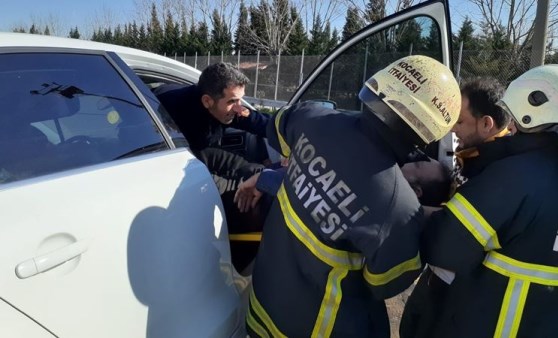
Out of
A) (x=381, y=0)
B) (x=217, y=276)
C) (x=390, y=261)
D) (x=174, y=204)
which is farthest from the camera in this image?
A: (x=381, y=0)

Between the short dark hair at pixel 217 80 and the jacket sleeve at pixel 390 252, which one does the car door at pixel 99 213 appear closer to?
the jacket sleeve at pixel 390 252

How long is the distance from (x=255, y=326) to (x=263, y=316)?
71mm

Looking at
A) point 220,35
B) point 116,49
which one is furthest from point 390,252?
point 220,35

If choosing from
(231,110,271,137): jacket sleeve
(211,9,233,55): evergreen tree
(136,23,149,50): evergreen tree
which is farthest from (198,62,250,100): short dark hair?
(136,23,149,50): evergreen tree

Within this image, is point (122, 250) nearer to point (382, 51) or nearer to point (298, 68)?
point (382, 51)

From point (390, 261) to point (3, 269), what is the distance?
1004mm

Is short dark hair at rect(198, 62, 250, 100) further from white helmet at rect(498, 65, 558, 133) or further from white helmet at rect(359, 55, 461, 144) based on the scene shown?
white helmet at rect(498, 65, 558, 133)

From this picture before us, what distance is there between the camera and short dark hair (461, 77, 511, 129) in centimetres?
219

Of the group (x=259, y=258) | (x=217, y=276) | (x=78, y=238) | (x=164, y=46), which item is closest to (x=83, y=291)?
(x=78, y=238)

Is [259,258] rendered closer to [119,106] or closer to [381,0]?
[119,106]

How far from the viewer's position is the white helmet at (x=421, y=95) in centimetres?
142

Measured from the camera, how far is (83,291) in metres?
1.20

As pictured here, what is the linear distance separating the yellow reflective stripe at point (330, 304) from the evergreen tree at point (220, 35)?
4172cm

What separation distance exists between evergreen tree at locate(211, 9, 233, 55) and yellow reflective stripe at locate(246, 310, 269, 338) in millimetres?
41492
